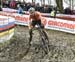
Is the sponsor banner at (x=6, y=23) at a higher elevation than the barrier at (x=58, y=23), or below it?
higher

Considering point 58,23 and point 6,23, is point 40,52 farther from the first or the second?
point 58,23

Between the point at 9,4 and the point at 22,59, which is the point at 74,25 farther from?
the point at 9,4

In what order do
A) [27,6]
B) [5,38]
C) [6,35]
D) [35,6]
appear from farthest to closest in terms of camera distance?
[27,6] < [35,6] < [6,35] < [5,38]

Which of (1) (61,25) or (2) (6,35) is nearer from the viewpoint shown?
(2) (6,35)

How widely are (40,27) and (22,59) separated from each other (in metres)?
1.87

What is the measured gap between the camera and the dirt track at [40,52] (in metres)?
11.9

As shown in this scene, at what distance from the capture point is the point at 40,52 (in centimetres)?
1299

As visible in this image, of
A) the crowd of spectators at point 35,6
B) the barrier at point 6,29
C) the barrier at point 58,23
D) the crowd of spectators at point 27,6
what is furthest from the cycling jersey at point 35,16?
the crowd of spectators at point 27,6

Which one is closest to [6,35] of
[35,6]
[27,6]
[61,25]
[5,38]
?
[5,38]

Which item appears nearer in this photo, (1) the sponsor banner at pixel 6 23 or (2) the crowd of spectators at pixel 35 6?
(1) the sponsor banner at pixel 6 23

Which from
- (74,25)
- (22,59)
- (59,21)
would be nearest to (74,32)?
(74,25)

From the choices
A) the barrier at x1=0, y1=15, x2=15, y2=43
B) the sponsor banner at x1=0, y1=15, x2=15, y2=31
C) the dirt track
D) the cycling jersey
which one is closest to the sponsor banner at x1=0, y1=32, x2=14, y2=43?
the barrier at x1=0, y1=15, x2=15, y2=43

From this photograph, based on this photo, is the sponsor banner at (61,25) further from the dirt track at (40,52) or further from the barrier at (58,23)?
the dirt track at (40,52)

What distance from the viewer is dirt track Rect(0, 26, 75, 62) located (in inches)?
470
